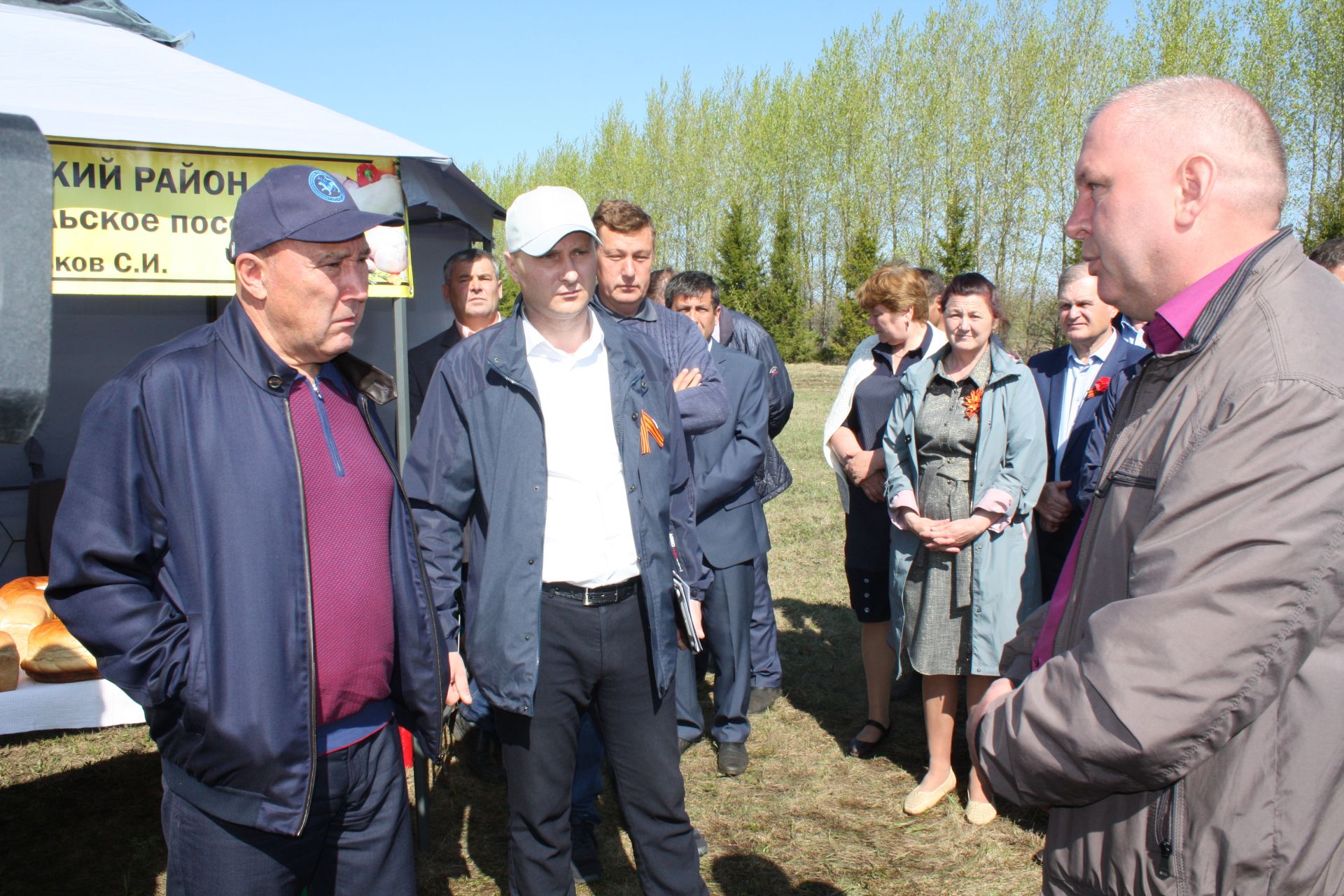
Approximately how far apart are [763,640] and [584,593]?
7.84 ft

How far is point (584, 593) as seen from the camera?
7.66 ft

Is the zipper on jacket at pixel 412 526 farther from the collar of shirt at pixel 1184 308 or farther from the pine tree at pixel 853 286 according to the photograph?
the pine tree at pixel 853 286

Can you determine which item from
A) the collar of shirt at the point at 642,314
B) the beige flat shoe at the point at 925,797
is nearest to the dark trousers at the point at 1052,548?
the beige flat shoe at the point at 925,797

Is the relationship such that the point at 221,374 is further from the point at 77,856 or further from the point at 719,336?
the point at 719,336

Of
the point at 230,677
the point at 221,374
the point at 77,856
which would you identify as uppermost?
the point at 221,374

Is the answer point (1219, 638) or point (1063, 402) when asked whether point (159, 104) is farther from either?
point (1219, 638)

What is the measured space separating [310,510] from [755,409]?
2458mm

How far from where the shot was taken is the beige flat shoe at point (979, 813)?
11.3 feet

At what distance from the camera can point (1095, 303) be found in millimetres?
3619

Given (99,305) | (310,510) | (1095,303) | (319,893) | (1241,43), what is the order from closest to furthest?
(310,510)
(319,893)
(1095,303)
(99,305)
(1241,43)

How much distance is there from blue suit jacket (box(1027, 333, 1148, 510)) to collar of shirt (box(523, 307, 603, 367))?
6.35 ft

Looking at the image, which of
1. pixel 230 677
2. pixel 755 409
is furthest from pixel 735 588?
pixel 230 677

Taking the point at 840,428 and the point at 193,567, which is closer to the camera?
the point at 193,567

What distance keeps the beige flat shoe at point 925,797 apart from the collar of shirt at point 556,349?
223 cm
